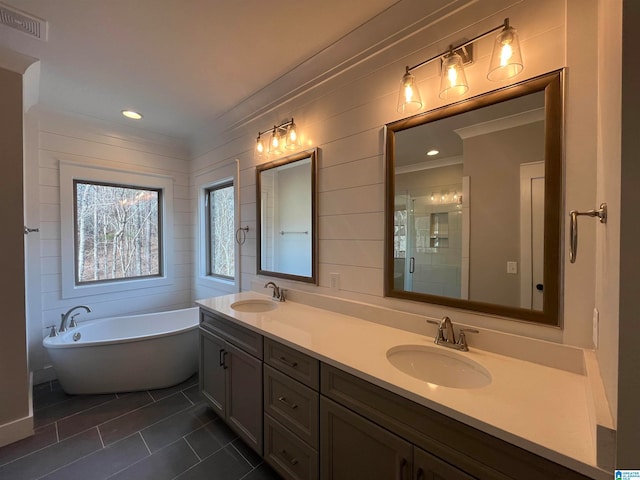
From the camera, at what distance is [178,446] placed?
1774mm

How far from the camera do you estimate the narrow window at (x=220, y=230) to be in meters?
3.12

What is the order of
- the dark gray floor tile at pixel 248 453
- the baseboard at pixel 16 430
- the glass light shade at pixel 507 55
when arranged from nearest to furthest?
1. the glass light shade at pixel 507 55
2. the dark gray floor tile at pixel 248 453
3. the baseboard at pixel 16 430

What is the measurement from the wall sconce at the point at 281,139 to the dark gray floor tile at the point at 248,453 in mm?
2172

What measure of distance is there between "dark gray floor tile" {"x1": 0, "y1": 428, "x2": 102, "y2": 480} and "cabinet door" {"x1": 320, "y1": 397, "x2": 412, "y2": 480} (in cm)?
165

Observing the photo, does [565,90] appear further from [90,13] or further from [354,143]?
[90,13]

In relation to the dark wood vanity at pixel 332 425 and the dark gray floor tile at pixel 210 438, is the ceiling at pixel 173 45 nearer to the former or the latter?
the dark wood vanity at pixel 332 425

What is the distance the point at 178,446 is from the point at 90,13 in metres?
2.63

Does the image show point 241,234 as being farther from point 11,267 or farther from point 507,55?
point 507,55

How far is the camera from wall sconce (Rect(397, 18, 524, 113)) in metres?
1.11

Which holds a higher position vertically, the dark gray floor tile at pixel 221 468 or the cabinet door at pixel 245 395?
the cabinet door at pixel 245 395

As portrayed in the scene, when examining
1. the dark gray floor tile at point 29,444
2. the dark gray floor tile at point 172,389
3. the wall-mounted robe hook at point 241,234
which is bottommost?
the dark gray floor tile at point 172,389

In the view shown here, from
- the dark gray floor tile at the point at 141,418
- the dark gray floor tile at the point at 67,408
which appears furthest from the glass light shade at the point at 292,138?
the dark gray floor tile at the point at 67,408

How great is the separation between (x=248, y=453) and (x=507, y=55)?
2562 millimetres

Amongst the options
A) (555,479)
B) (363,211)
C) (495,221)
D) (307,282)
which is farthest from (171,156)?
(555,479)
